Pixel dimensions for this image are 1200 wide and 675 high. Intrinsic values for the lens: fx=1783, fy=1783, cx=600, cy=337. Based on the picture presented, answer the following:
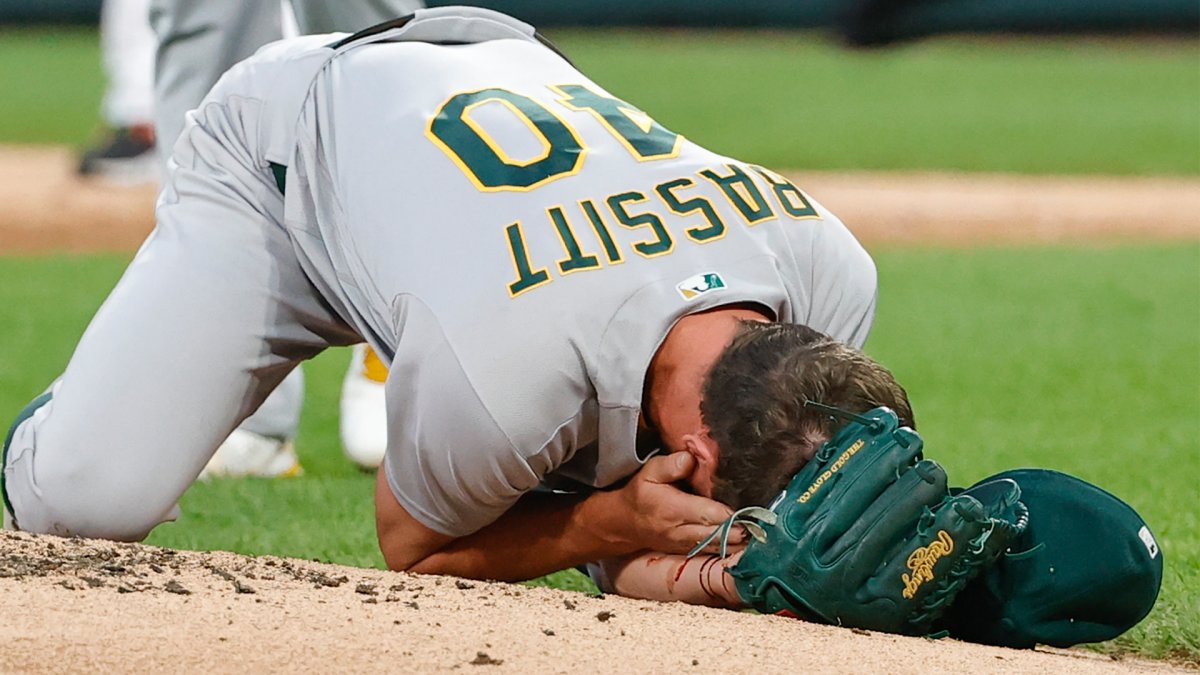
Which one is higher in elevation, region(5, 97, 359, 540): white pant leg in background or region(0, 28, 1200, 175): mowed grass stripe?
region(5, 97, 359, 540): white pant leg in background

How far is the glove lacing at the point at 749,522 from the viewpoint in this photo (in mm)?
2098

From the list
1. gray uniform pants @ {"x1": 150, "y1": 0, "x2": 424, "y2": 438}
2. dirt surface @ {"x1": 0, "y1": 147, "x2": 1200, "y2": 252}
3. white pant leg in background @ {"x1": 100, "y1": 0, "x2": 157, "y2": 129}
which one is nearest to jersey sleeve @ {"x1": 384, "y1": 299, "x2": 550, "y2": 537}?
gray uniform pants @ {"x1": 150, "y1": 0, "x2": 424, "y2": 438}

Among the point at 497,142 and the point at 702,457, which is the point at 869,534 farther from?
the point at 497,142

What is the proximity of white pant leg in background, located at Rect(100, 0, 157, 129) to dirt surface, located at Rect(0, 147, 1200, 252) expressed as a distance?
15.4 inches

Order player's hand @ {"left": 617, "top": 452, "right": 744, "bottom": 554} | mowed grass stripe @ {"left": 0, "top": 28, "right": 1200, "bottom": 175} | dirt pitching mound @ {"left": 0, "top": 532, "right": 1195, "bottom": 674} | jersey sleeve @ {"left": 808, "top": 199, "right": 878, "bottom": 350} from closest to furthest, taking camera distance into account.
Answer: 1. dirt pitching mound @ {"left": 0, "top": 532, "right": 1195, "bottom": 674}
2. player's hand @ {"left": 617, "top": 452, "right": 744, "bottom": 554}
3. jersey sleeve @ {"left": 808, "top": 199, "right": 878, "bottom": 350}
4. mowed grass stripe @ {"left": 0, "top": 28, "right": 1200, "bottom": 175}

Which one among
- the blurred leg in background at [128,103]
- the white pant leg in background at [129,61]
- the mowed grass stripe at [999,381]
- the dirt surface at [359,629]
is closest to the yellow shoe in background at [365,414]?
the mowed grass stripe at [999,381]

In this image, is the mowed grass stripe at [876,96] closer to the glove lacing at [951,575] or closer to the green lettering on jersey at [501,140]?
the green lettering on jersey at [501,140]

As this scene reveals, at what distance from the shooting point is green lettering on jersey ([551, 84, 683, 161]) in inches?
96.6

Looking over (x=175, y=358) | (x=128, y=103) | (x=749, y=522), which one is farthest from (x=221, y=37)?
(x=128, y=103)

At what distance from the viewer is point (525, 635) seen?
1.95 m

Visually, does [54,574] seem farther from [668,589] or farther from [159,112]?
[159,112]

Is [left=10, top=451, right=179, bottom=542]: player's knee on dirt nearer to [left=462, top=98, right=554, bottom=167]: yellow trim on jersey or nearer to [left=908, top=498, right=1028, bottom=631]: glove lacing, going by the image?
[left=462, top=98, right=554, bottom=167]: yellow trim on jersey

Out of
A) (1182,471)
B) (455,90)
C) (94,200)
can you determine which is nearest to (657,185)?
(455,90)

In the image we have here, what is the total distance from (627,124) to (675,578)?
660mm
